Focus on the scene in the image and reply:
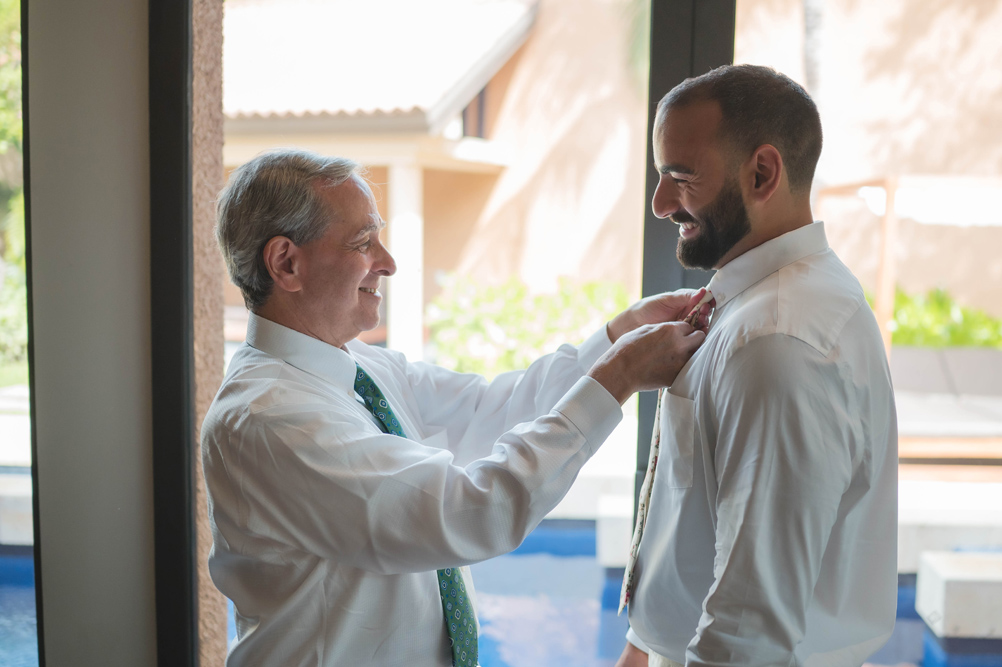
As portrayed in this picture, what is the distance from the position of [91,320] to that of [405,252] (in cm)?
482

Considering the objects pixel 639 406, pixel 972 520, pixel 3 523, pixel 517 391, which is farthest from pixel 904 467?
pixel 3 523

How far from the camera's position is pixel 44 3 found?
204 centimetres

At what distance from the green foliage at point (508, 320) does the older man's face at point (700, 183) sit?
3171mm

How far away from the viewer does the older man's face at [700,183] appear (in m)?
1.28

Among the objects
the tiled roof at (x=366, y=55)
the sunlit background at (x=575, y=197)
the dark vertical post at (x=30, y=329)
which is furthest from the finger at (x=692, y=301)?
the tiled roof at (x=366, y=55)

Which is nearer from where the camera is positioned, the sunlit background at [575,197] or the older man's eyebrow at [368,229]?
the older man's eyebrow at [368,229]

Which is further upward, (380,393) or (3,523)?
(380,393)

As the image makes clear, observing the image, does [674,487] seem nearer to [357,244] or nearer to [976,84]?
[357,244]

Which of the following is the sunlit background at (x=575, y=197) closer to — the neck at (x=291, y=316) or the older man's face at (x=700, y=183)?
the older man's face at (x=700, y=183)

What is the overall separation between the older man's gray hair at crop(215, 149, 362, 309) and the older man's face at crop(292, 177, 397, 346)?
1.0 inches

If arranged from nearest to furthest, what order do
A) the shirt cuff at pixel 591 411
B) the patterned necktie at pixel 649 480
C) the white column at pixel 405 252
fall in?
the shirt cuff at pixel 591 411 → the patterned necktie at pixel 649 480 → the white column at pixel 405 252

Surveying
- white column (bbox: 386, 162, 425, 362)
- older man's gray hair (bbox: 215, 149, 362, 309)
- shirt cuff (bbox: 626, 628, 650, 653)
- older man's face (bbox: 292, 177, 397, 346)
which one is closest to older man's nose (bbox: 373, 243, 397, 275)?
older man's face (bbox: 292, 177, 397, 346)

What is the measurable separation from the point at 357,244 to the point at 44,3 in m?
1.32

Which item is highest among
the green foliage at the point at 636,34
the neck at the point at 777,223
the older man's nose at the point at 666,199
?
the green foliage at the point at 636,34
